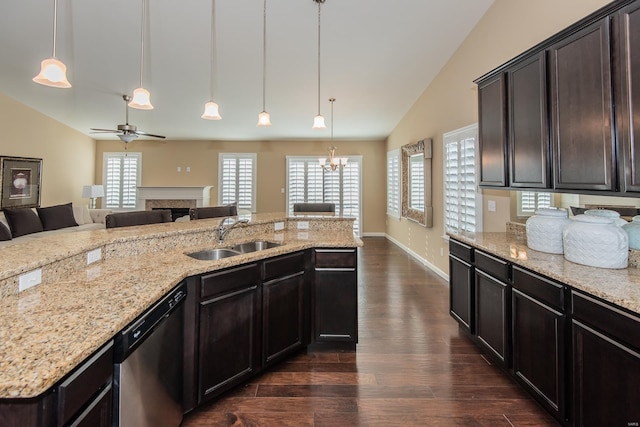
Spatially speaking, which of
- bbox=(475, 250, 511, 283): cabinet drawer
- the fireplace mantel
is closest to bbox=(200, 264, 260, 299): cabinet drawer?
bbox=(475, 250, 511, 283): cabinet drawer

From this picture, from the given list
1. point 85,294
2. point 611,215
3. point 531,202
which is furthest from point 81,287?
point 531,202

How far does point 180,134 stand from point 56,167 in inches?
108

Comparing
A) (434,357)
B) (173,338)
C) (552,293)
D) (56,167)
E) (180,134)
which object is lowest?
(434,357)

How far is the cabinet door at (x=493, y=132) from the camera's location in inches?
102

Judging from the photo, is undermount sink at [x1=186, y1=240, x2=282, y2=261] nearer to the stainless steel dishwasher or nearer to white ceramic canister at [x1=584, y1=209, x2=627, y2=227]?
the stainless steel dishwasher

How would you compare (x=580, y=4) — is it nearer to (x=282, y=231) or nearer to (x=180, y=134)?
(x=282, y=231)

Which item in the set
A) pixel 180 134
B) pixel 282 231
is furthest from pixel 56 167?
pixel 282 231


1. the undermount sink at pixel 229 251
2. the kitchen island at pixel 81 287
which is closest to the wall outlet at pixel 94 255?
the kitchen island at pixel 81 287

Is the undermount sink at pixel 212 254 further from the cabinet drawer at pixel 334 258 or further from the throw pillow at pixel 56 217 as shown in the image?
the throw pillow at pixel 56 217

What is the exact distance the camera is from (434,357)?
2.48 m

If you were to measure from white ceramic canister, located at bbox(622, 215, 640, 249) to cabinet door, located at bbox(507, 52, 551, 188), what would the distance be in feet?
1.62

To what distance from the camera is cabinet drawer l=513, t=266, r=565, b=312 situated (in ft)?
5.37

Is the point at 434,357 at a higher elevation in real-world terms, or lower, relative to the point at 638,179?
lower

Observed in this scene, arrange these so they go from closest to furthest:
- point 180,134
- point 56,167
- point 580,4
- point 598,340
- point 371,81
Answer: point 598,340 → point 580,4 → point 371,81 → point 56,167 → point 180,134
